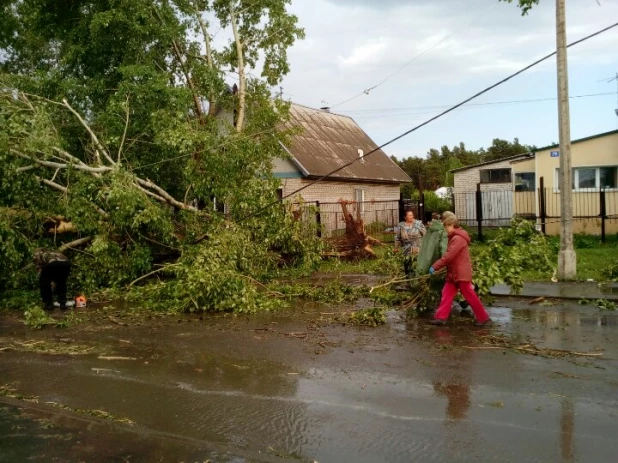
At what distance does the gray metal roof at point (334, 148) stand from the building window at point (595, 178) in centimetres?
857

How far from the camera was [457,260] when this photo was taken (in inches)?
307

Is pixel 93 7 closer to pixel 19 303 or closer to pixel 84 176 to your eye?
pixel 84 176

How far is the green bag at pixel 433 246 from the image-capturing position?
845 centimetres

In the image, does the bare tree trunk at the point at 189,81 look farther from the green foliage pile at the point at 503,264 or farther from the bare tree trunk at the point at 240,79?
the green foliage pile at the point at 503,264

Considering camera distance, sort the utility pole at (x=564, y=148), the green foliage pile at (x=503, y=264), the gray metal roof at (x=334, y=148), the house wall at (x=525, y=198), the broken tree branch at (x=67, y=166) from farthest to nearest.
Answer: the gray metal roof at (x=334, y=148) → the house wall at (x=525, y=198) → the utility pole at (x=564, y=148) → the broken tree branch at (x=67, y=166) → the green foliage pile at (x=503, y=264)

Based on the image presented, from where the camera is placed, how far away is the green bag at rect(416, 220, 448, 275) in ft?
27.7

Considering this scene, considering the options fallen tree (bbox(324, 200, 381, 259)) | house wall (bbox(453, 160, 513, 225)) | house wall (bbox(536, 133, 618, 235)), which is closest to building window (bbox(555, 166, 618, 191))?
house wall (bbox(536, 133, 618, 235))

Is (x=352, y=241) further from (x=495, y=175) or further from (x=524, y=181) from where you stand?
(x=495, y=175)

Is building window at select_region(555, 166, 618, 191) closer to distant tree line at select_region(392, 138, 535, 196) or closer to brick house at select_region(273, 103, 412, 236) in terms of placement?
brick house at select_region(273, 103, 412, 236)

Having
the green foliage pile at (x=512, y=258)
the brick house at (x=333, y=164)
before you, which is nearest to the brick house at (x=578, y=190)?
the brick house at (x=333, y=164)

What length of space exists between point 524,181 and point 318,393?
19.3 metres

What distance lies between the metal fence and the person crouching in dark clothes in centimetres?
1208

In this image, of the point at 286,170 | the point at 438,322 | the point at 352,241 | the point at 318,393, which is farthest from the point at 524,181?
the point at 318,393

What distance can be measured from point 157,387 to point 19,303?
628 centimetres
